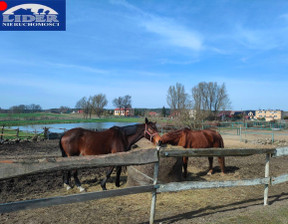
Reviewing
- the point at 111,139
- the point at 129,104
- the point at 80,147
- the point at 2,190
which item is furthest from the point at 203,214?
the point at 129,104

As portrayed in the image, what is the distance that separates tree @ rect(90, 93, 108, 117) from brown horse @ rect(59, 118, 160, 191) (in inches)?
2614

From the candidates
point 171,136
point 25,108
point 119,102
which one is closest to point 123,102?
point 119,102

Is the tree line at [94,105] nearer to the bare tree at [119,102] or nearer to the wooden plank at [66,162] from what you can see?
the bare tree at [119,102]

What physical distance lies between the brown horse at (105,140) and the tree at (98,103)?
6640 centimetres

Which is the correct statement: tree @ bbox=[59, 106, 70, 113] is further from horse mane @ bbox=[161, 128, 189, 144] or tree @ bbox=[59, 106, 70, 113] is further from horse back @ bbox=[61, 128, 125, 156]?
horse back @ bbox=[61, 128, 125, 156]

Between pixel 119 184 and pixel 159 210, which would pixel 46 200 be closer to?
pixel 159 210

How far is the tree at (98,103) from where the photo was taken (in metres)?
71.2

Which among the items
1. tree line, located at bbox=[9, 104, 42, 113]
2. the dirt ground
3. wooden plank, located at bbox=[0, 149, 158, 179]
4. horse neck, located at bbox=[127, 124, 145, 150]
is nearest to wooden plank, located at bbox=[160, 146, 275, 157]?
wooden plank, located at bbox=[0, 149, 158, 179]

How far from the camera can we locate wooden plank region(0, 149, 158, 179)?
92.5 inches

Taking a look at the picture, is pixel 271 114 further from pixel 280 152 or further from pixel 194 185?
pixel 194 185

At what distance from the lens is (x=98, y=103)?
72.1 m

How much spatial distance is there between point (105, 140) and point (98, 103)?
6775 cm

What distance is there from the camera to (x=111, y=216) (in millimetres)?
3635

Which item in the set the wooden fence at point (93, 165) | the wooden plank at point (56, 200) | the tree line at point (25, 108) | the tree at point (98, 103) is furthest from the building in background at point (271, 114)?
the wooden plank at point (56, 200)
